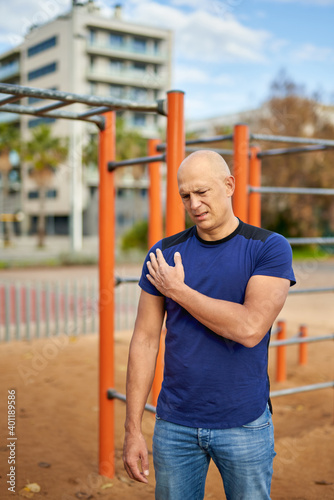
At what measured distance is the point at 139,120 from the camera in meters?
49.5

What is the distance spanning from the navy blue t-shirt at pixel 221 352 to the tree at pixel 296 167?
20919mm

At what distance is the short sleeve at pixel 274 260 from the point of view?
1637mm

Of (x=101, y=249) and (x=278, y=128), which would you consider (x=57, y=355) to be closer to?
(x=101, y=249)

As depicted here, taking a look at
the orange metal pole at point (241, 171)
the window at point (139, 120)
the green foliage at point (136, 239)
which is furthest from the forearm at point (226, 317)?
the window at point (139, 120)

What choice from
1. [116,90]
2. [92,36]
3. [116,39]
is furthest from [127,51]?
[116,90]

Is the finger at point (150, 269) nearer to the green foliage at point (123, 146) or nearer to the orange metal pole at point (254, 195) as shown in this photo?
the orange metal pole at point (254, 195)

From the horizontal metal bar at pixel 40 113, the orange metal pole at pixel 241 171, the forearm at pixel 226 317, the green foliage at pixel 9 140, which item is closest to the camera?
the forearm at pixel 226 317

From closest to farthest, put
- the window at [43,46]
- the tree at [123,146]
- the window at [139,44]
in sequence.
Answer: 1. the tree at [123,146]
2. the window at [43,46]
3. the window at [139,44]

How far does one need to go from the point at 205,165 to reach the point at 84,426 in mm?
3011

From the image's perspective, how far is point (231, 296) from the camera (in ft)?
5.47

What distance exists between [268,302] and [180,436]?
1.62 ft

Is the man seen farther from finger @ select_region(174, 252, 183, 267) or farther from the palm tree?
the palm tree

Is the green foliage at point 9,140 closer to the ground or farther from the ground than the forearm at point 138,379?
farther from the ground

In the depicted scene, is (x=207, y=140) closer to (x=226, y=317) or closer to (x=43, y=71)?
(x=226, y=317)
